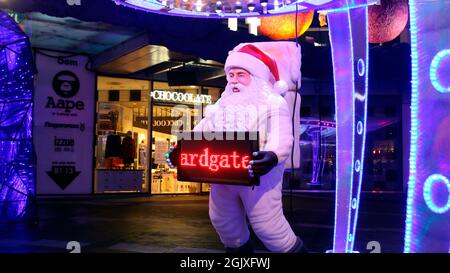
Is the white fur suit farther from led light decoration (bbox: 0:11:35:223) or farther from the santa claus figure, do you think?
led light decoration (bbox: 0:11:35:223)

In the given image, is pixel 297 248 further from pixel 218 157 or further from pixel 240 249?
pixel 218 157

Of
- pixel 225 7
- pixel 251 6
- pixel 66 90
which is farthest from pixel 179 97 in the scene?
pixel 251 6

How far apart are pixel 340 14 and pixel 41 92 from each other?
32.9 ft

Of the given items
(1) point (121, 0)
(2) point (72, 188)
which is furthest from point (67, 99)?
(1) point (121, 0)

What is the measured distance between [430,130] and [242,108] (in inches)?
56.0

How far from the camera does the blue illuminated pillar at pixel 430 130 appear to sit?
287 centimetres

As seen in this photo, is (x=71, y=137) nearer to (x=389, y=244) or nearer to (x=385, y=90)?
(x=389, y=244)

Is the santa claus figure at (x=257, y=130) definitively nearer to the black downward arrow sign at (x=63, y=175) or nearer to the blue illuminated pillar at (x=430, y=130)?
the blue illuminated pillar at (x=430, y=130)

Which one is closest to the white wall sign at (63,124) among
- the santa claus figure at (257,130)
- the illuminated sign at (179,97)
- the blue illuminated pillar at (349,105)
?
the illuminated sign at (179,97)

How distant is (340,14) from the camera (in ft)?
13.6

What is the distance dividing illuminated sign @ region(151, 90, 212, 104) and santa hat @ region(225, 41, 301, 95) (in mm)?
9988

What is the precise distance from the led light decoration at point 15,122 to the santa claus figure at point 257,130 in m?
4.55

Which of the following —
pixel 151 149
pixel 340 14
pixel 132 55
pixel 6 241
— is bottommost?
pixel 6 241

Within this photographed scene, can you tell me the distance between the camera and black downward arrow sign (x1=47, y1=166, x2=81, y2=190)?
1267cm
